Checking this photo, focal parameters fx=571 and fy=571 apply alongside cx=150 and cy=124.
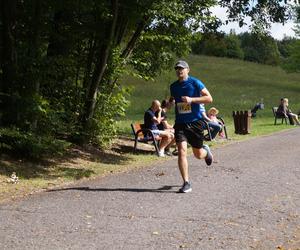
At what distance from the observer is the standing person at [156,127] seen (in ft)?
42.5

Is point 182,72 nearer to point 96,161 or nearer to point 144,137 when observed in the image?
point 96,161

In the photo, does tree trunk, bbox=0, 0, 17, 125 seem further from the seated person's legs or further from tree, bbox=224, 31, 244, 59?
tree, bbox=224, 31, 244, 59

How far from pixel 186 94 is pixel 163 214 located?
2219 millimetres

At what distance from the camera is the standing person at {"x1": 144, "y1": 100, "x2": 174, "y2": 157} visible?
13.0 m

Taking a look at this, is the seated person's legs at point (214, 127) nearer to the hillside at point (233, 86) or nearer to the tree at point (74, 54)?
the tree at point (74, 54)

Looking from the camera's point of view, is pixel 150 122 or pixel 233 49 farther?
pixel 233 49

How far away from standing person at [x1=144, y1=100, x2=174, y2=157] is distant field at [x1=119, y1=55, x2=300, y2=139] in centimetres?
1985

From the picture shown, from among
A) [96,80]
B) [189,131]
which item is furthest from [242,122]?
[189,131]

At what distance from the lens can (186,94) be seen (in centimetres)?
829

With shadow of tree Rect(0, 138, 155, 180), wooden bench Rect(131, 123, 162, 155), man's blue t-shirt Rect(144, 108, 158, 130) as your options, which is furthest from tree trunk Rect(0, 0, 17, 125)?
man's blue t-shirt Rect(144, 108, 158, 130)

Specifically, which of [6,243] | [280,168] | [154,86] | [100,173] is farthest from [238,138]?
[154,86]

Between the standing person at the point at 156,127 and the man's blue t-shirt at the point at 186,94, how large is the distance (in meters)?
4.52

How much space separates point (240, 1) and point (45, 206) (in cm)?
1193

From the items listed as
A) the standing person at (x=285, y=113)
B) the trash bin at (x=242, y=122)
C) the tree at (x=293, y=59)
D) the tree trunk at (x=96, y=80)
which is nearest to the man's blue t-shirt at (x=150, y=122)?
the tree trunk at (x=96, y=80)
